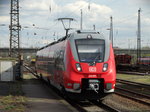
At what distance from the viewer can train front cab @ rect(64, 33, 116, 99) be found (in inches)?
464

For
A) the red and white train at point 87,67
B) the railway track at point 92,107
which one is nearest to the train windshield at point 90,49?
the red and white train at point 87,67

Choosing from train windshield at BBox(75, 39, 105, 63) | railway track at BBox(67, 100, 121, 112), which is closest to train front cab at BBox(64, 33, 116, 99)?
train windshield at BBox(75, 39, 105, 63)

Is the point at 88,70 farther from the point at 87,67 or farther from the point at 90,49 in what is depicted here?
the point at 90,49

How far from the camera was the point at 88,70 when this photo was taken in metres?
11.8

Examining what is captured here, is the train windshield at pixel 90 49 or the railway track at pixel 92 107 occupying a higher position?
the train windshield at pixel 90 49

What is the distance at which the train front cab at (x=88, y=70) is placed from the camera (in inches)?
464

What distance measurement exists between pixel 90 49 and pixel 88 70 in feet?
3.45

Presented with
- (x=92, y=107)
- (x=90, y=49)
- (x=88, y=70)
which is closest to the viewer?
(x=92, y=107)

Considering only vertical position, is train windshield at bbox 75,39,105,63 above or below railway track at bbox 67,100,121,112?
above

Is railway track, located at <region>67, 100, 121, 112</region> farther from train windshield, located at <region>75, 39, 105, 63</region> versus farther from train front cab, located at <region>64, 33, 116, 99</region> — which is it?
train windshield, located at <region>75, 39, 105, 63</region>

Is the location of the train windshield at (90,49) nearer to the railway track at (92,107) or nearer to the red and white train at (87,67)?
the red and white train at (87,67)

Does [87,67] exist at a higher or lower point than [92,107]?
higher

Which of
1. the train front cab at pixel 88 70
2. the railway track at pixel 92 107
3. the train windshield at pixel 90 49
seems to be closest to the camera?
the railway track at pixel 92 107

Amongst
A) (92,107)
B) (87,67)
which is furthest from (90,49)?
(92,107)
